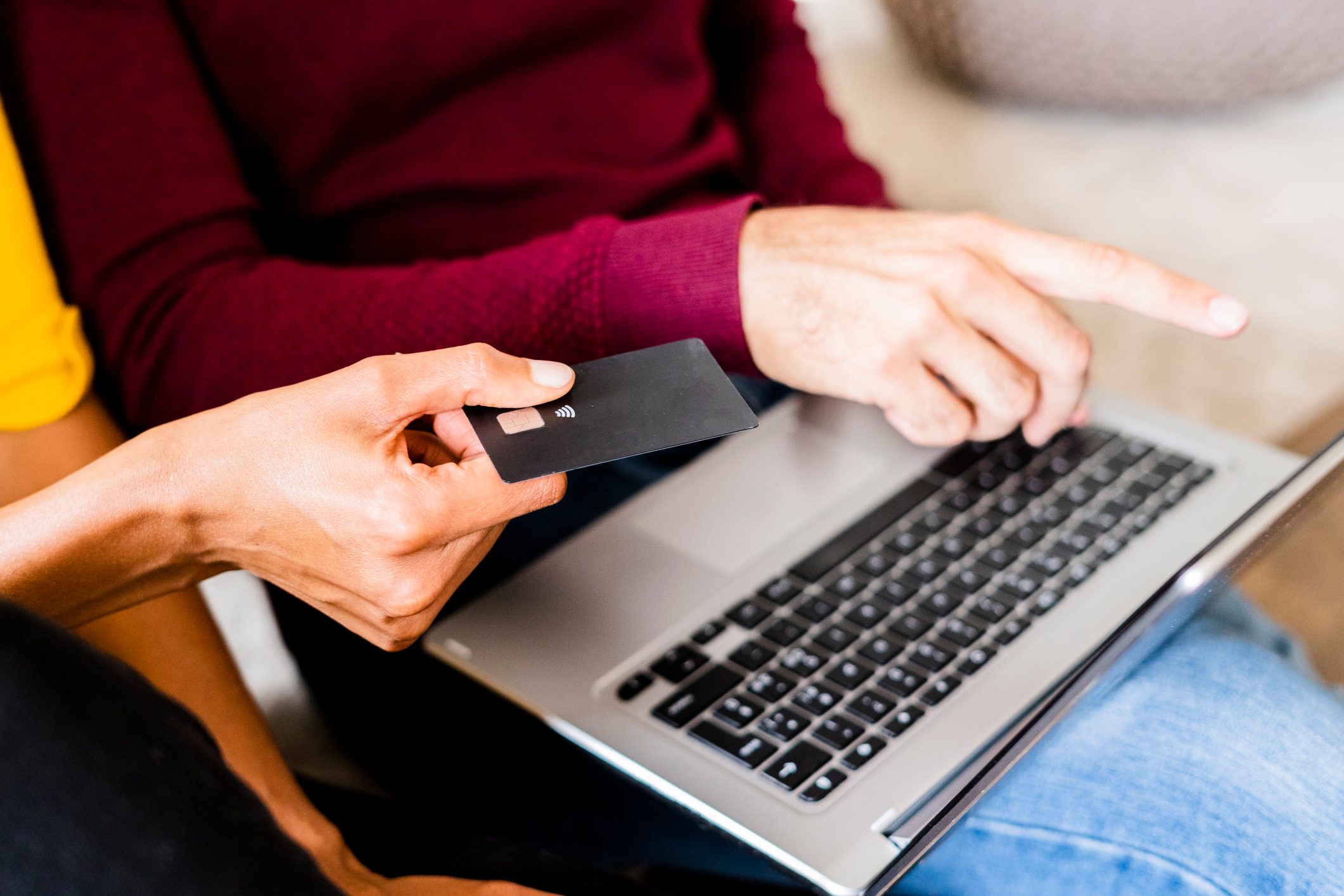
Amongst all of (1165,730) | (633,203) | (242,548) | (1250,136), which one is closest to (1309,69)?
(1250,136)

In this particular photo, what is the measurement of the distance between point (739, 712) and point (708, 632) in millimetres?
62

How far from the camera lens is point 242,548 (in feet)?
1.66

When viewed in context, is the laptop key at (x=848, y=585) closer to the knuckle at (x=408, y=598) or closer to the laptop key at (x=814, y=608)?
the laptop key at (x=814, y=608)

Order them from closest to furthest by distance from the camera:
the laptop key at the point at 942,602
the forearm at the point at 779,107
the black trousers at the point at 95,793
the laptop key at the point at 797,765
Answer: the black trousers at the point at 95,793 → the laptop key at the point at 797,765 → the laptop key at the point at 942,602 → the forearm at the point at 779,107

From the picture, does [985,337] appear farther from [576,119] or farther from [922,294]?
[576,119]

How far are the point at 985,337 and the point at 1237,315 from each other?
125mm

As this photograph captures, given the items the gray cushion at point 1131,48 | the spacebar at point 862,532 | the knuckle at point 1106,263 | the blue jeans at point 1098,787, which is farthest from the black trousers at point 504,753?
the gray cushion at point 1131,48

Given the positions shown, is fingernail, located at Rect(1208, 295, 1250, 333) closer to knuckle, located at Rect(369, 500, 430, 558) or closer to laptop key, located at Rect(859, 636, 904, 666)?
laptop key, located at Rect(859, 636, 904, 666)

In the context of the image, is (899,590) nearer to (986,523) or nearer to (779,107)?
(986,523)

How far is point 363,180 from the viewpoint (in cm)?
78

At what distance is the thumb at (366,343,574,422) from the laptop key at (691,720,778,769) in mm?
208

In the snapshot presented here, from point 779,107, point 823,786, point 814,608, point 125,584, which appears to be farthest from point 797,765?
point 779,107

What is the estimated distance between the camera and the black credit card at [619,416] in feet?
1.44

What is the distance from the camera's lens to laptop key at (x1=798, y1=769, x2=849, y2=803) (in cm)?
53
